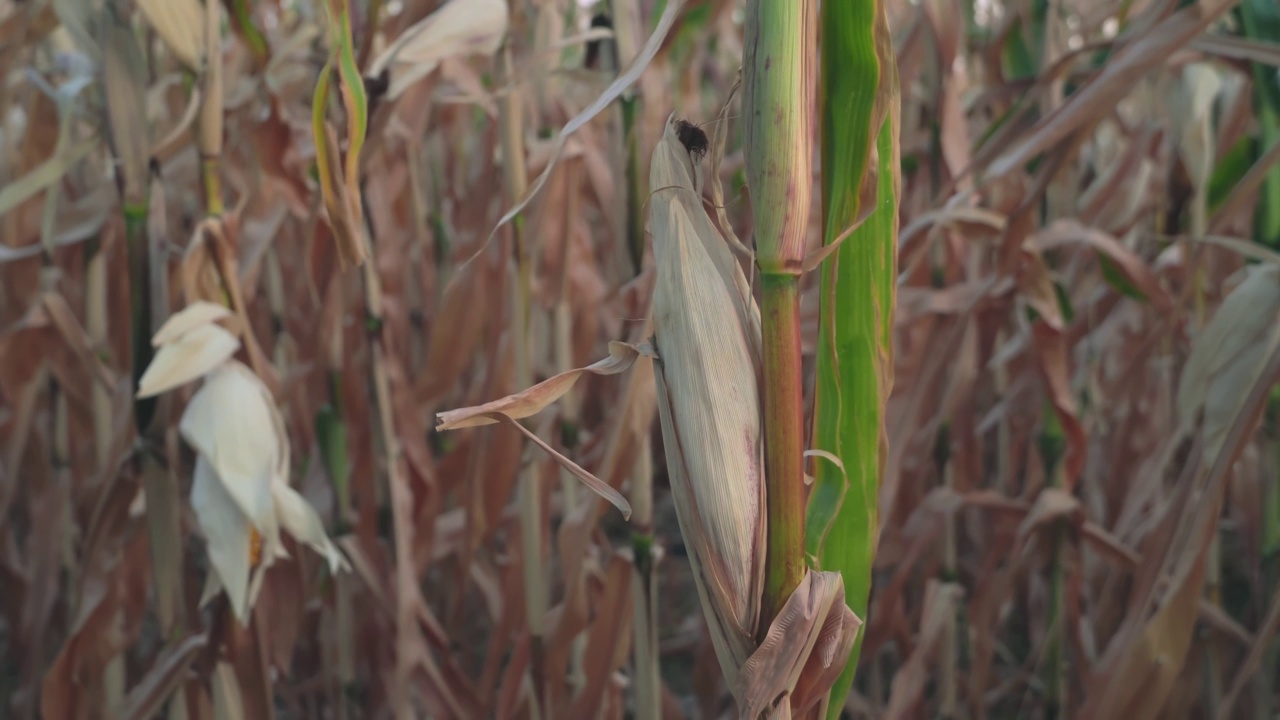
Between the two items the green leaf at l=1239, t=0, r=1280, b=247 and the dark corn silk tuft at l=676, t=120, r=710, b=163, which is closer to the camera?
the dark corn silk tuft at l=676, t=120, r=710, b=163

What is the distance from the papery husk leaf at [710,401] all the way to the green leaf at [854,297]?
36 millimetres

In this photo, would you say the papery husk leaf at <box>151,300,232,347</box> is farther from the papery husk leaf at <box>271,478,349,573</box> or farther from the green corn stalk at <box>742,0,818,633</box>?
the green corn stalk at <box>742,0,818,633</box>

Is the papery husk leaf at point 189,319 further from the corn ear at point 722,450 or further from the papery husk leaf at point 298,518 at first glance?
the corn ear at point 722,450

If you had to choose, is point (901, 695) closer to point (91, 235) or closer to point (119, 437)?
point (119, 437)

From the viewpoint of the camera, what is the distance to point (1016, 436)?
1196 mm

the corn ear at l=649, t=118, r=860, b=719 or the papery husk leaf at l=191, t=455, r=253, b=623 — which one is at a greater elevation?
the corn ear at l=649, t=118, r=860, b=719

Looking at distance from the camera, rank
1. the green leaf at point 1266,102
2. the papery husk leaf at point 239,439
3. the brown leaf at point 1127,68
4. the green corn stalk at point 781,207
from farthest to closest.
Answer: the green leaf at point 1266,102 → the papery husk leaf at point 239,439 → the brown leaf at point 1127,68 → the green corn stalk at point 781,207

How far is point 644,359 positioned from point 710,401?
0.39 meters

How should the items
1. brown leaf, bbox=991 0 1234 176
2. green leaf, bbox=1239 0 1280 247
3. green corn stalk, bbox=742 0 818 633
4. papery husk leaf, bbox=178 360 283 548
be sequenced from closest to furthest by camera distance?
green corn stalk, bbox=742 0 818 633
brown leaf, bbox=991 0 1234 176
papery husk leaf, bbox=178 360 283 548
green leaf, bbox=1239 0 1280 247

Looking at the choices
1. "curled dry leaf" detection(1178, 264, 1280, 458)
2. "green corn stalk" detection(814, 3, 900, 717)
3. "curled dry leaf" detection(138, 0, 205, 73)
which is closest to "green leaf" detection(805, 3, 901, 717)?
"green corn stalk" detection(814, 3, 900, 717)

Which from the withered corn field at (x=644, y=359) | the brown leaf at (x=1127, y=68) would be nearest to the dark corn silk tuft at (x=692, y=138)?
the withered corn field at (x=644, y=359)

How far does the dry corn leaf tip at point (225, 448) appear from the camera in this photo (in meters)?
0.56

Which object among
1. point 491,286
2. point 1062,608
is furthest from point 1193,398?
point 491,286

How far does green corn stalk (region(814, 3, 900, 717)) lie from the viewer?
307mm
